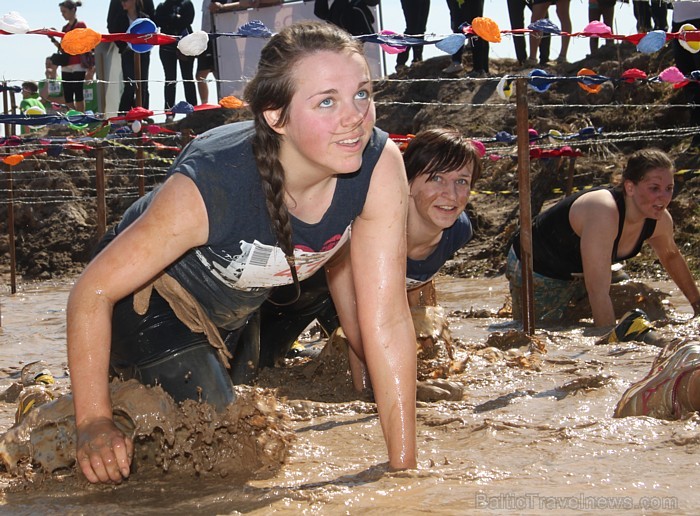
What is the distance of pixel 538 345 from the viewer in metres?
5.39

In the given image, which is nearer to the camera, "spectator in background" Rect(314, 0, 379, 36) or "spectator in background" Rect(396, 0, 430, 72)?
"spectator in background" Rect(314, 0, 379, 36)

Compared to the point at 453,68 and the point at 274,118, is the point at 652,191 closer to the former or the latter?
the point at 274,118

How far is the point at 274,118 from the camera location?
8.19ft

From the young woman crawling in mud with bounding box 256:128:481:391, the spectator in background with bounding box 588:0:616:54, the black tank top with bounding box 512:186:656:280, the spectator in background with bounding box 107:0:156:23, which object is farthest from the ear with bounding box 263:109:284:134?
the spectator in background with bounding box 588:0:616:54

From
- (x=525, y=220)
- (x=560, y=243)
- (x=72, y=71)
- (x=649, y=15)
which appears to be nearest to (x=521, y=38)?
(x=649, y=15)

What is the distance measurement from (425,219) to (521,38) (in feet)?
29.9

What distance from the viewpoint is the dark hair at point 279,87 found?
244 cm

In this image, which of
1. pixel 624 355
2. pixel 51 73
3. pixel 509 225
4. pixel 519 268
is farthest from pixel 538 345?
pixel 51 73

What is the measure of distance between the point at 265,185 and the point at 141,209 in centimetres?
50

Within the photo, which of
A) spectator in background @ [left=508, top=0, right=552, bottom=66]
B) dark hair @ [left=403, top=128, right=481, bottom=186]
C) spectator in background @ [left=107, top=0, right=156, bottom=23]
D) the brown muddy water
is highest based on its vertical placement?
spectator in background @ [left=107, top=0, right=156, bottom=23]

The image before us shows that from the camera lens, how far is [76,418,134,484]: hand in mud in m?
2.41

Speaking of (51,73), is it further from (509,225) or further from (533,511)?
(533,511)

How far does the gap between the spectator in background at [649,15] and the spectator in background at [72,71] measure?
6.70 meters

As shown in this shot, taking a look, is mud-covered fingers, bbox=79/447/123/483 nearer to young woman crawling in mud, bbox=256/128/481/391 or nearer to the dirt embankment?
young woman crawling in mud, bbox=256/128/481/391
